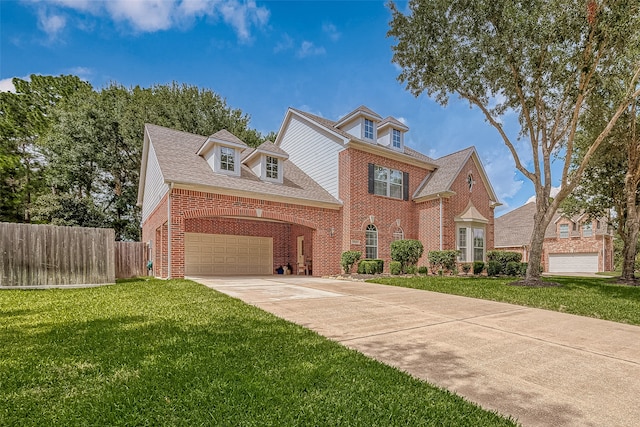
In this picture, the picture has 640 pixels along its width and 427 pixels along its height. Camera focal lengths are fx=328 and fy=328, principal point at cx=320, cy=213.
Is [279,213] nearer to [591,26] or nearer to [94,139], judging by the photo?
[591,26]

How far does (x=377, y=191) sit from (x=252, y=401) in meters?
15.5

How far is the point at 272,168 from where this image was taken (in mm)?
16297

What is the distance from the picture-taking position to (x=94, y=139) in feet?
79.0

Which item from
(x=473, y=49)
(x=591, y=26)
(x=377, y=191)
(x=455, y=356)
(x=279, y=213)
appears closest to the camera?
(x=455, y=356)

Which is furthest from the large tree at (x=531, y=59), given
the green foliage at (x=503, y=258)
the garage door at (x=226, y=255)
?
the garage door at (x=226, y=255)

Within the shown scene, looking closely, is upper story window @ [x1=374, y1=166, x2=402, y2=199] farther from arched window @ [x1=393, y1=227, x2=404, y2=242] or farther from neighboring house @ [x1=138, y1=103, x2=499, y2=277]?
arched window @ [x1=393, y1=227, x2=404, y2=242]

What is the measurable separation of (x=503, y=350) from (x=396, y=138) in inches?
623

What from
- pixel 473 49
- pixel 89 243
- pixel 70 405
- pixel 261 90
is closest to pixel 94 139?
pixel 261 90

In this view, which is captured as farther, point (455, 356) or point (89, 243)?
point (89, 243)

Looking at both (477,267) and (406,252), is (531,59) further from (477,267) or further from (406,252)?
(477,267)

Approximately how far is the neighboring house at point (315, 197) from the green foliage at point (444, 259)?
1.26m

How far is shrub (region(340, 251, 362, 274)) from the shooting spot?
1552 cm

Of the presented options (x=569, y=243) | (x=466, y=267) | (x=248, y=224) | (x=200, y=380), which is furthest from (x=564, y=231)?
(x=200, y=380)

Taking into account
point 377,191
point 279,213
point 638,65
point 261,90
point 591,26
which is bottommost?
point 279,213
